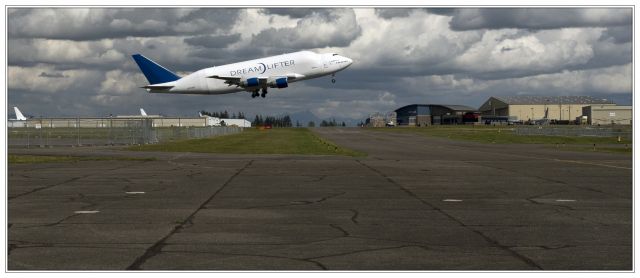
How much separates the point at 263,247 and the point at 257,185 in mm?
12349

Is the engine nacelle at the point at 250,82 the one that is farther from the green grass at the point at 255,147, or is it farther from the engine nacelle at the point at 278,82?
the green grass at the point at 255,147

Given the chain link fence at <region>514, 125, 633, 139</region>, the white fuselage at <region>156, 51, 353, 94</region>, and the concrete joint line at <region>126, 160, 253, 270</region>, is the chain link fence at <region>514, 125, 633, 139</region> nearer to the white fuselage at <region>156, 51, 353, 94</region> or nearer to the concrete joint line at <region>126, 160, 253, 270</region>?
the white fuselage at <region>156, 51, 353, 94</region>

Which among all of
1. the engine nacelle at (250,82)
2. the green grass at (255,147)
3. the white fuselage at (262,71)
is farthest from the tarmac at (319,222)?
the white fuselage at (262,71)

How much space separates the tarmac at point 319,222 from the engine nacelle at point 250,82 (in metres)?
31.2

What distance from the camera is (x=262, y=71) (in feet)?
203

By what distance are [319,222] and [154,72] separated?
56.9m

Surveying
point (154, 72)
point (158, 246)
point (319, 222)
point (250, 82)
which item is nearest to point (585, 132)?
point (250, 82)

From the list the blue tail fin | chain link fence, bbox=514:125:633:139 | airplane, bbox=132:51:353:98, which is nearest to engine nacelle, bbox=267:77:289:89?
airplane, bbox=132:51:353:98

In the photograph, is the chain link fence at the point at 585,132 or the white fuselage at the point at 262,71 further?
the chain link fence at the point at 585,132

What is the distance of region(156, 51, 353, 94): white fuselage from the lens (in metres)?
61.8

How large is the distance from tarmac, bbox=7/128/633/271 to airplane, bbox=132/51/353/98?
3209 cm

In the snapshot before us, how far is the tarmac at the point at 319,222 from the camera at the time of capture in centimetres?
1153

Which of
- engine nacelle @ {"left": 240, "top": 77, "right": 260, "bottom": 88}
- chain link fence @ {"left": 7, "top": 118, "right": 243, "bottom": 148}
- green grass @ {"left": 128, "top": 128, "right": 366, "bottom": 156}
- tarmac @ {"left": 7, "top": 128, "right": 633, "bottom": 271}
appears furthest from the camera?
chain link fence @ {"left": 7, "top": 118, "right": 243, "bottom": 148}

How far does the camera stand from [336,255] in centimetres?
1191
